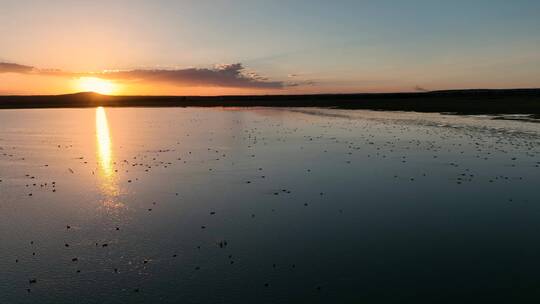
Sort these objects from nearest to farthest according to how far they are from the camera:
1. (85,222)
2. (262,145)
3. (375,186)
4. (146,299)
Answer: (146,299) < (85,222) < (375,186) < (262,145)

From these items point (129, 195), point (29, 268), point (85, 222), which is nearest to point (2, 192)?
point (129, 195)

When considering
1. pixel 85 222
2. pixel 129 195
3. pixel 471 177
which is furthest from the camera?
pixel 471 177

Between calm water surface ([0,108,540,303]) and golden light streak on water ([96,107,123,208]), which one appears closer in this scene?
calm water surface ([0,108,540,303])

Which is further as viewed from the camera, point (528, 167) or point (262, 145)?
point (262, 145)

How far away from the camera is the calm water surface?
11.2m

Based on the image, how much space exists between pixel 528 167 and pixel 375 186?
40.1 feet

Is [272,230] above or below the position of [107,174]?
below

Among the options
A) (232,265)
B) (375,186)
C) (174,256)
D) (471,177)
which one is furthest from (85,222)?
(471,177)

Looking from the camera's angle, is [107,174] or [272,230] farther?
[107,174]

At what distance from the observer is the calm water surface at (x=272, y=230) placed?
11211 mm

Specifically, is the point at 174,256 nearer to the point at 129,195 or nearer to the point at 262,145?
the point at 129,195

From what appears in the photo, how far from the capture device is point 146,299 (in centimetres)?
1055

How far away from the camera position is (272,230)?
16.1 metres

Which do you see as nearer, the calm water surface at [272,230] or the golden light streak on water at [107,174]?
the calm water surface at [272,230]
